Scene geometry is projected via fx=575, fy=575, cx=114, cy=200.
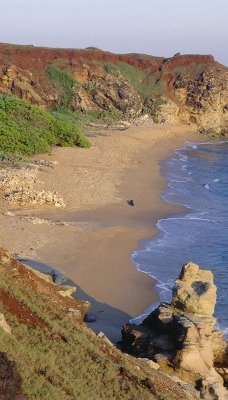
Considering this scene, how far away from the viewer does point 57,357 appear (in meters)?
6.84

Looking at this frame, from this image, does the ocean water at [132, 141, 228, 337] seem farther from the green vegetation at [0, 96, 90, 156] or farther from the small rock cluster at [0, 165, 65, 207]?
the green vegetation at [0, 96, 90, 156]

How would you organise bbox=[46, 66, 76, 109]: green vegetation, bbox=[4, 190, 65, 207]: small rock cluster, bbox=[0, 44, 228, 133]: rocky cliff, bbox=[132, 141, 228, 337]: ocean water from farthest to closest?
bbox=[46, 66, 76, 109]: green vegetation
bbox=[0, 44, 228, 133]: rocky cliff
bbox=[4, 190, 65, 207]: small rock cluster
bbox=[132, 141, 228, 337]: ocean water

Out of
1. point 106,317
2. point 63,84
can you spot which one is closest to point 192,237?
point 106,317

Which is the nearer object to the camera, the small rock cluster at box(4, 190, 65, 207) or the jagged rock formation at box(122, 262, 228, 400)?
the jagged rock formation at box(122, 262, 228, 400)

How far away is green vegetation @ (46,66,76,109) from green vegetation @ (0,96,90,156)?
Result: 1580 centimetres

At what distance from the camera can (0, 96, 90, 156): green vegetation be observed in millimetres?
29078

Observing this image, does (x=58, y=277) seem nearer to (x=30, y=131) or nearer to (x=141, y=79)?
(x=30, y=131)

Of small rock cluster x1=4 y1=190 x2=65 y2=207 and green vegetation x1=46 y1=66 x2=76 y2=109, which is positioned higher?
green vegetation x1=46 y1=66 x2=76 y2=109

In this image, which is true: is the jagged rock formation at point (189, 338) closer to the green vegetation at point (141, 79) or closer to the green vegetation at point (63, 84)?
the green vegetation at point (63, 84)

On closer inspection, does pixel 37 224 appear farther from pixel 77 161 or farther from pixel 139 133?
pixel 139 133

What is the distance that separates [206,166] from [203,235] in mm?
18408

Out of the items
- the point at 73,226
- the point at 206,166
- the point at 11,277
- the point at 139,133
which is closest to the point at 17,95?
the point at 139,133

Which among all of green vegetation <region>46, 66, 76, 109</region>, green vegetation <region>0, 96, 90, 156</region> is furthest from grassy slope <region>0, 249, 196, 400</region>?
green vegetation <region>46, 66, 76, 109</region>

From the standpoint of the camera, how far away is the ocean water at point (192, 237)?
578 inches
